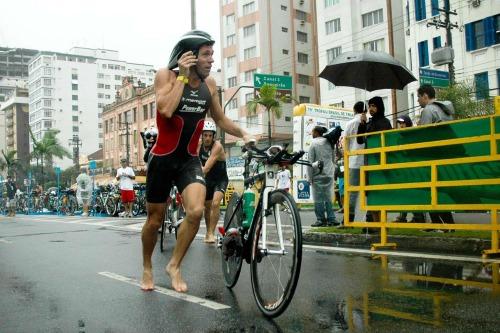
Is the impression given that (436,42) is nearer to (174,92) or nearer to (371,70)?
(371,70)

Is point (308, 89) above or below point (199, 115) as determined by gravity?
above

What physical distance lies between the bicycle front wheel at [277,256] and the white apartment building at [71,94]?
122617 mm

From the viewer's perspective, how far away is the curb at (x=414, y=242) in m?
6.40

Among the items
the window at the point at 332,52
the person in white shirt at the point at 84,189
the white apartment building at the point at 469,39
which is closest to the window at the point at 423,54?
the white apartment building at the point at 469,39

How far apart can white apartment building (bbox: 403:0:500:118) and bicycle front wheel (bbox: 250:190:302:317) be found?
28437 mm

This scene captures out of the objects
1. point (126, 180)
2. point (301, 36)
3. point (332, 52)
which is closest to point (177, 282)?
point (126, 180)

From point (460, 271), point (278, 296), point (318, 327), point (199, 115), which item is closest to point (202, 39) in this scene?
point (199, 115)

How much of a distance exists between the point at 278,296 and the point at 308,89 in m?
53.5

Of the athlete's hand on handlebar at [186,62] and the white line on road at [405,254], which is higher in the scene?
the athlete's hand on handlebar at [186,62]

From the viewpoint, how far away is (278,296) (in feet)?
12.3

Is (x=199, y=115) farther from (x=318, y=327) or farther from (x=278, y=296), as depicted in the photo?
(x=318, y=327)

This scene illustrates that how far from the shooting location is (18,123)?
135 metres

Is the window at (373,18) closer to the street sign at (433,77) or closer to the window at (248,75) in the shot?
the window at (248,75)

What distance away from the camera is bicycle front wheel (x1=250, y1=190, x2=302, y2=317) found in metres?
3.63
